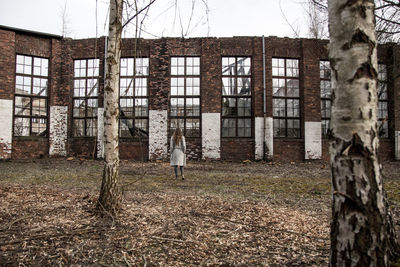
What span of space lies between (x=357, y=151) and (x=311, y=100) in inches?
528

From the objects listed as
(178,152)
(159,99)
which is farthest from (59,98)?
(178,152)

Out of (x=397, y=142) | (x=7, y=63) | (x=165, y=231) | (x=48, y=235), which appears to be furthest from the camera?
(x=397, y=142)

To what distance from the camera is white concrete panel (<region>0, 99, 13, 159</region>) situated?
41.1 ft

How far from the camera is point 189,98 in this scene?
13633 millimetres

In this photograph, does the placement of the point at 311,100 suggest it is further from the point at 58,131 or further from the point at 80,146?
the point at 58,131

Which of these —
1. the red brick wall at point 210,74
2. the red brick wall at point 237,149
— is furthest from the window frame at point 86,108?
the red brick wall at point 237,149

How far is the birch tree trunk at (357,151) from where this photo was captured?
56.1 inches

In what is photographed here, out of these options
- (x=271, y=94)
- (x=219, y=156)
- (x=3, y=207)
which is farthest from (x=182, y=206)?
(x=271, y=94)

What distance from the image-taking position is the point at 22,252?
7.73 ft

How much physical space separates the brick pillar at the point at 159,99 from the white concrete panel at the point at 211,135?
216 centimetres

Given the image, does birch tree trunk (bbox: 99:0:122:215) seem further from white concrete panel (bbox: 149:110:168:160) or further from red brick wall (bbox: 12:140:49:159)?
red brick wall (bbox: 12:140:49:159)

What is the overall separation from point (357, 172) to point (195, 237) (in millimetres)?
1997

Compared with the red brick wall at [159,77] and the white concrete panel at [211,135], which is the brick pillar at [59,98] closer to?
the red brick wall at [159,77]

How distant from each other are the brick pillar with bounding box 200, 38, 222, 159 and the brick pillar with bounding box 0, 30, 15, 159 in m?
10.4
